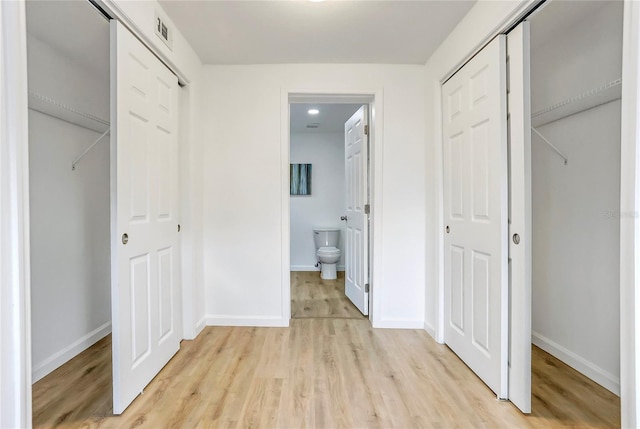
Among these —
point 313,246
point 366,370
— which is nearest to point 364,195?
point 366,370

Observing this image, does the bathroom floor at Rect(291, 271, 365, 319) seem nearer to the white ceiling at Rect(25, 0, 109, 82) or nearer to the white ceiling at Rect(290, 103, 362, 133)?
the white ceiling at Rect(290, 103, 362, 133)

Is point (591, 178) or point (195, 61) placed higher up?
point (195, 61)

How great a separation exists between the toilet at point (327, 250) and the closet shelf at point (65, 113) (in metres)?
3.05

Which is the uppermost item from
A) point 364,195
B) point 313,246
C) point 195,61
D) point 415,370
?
point 195,61

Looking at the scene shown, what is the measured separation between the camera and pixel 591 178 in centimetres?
198

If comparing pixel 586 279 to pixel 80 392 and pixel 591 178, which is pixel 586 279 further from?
pixel 80 392

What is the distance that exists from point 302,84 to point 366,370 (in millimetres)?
2293

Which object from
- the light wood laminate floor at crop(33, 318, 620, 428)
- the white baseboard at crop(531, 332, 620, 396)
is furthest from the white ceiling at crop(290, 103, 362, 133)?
the white baseboard at crop(531, 332, 620, 396)

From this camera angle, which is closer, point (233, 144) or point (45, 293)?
point (45, 293)

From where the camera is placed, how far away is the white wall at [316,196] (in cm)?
549

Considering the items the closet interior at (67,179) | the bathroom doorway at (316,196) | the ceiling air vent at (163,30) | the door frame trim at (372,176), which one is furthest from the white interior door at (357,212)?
the closet interior at (67,179)

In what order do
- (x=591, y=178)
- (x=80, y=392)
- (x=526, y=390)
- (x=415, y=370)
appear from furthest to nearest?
(x=415, y=370) < (x=591, y=178) < (x=80, y=392) < (x=526, y=390)

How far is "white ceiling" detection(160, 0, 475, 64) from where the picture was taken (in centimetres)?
203

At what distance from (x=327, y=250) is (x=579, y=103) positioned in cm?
332
